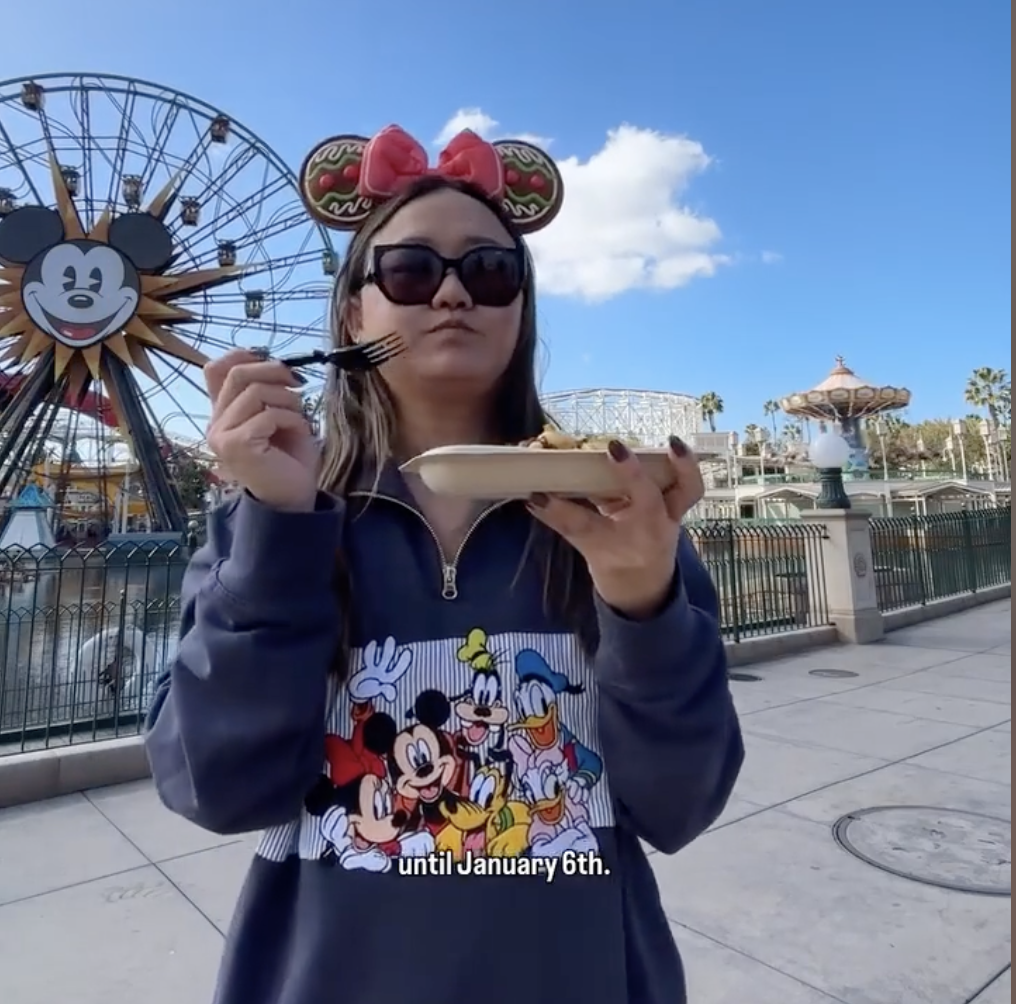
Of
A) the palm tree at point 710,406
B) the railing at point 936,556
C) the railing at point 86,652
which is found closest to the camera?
the railing at point 86,652

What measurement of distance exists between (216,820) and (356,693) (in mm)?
216

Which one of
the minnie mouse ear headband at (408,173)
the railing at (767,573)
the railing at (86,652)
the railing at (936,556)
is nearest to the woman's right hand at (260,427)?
the minnie mouse ear headband at (408,173)

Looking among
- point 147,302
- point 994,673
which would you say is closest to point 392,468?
point 994,673

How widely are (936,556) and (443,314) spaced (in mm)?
11980

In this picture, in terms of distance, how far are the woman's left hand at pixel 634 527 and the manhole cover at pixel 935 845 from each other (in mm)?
2706

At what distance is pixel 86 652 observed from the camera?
540 centimetres

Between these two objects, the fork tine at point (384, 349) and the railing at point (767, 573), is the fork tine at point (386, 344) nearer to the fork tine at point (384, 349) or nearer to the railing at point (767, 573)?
the fork tine at point (384, 349)

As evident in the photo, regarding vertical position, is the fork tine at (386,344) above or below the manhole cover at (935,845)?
above

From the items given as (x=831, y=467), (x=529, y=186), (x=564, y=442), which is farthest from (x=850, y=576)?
(x=564, y=442)

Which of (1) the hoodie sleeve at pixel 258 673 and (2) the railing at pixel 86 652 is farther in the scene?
(2) the railing at pixel 86 652

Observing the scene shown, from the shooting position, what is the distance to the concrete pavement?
2.23 m

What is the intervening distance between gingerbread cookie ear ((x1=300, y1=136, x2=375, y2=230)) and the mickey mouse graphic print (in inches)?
31.0

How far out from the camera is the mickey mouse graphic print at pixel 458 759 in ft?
2.84

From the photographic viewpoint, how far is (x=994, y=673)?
21.1 ft
